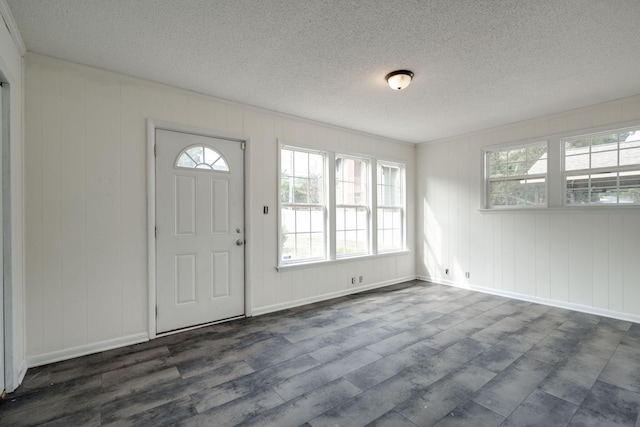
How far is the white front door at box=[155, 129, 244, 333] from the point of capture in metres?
3.24

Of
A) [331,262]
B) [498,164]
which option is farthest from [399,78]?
[498,164]

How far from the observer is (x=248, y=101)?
12.1ft

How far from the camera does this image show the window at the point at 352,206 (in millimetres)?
4883

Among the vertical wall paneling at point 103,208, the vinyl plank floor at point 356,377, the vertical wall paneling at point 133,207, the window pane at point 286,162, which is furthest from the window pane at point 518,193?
the vertical wall paneling at point 103,208

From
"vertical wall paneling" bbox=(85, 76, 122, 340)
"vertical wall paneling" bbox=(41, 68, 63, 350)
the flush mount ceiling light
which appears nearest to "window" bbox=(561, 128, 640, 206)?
the flush mount ceiling light

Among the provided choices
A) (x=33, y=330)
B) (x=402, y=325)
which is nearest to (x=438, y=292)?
(x=402, y=325)

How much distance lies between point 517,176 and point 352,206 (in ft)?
8.19

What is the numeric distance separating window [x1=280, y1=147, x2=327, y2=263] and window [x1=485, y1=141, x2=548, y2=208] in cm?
270

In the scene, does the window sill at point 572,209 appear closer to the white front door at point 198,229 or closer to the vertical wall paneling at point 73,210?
the white front door at point 198,229

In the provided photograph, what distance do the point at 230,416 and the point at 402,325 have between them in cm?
217

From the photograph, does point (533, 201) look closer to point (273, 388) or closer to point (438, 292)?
point (438, 292)

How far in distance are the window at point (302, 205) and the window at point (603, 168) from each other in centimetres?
334

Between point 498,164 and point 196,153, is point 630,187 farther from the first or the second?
point 196,153

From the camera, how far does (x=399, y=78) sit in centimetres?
292
